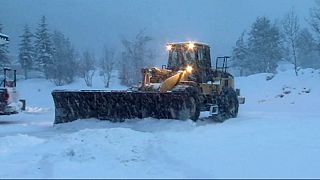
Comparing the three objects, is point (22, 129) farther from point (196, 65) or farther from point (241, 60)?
point (241, 60)

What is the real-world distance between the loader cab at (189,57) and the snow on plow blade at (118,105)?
2.70m

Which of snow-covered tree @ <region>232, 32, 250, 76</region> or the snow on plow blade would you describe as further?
snow-covered tree @ <region>232, 32, 250, 76</region>

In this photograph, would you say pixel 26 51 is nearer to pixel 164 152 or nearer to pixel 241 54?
pixel 241 54

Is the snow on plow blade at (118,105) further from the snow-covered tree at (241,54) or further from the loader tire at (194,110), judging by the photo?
the snow-covered tree at (241,54)

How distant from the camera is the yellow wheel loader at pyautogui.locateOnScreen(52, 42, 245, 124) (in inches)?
542

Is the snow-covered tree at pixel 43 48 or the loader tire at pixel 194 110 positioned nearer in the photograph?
the loader tire at pixel 194 110

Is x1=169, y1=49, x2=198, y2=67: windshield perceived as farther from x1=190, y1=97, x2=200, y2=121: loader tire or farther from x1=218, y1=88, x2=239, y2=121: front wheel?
x1=190, y1=97, x2=200, y2=121: loader tire

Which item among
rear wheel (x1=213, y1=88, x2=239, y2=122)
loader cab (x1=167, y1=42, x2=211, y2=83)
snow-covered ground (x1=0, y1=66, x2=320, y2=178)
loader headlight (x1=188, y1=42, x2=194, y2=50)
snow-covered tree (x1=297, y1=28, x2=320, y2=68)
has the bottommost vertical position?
snow-covered ground (x1=0, y1=66, x2=320, y2=178)

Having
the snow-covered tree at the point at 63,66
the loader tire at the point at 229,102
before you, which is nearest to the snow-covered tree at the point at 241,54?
the snow-covered tree at the point at 63,66

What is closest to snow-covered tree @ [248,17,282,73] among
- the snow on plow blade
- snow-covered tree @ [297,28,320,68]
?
snow-covered tree @ [297,28,320,68]

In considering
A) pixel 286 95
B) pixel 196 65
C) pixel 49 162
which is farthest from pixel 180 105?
pixel 286 95

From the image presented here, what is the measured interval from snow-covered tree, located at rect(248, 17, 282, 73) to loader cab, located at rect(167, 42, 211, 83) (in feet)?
157

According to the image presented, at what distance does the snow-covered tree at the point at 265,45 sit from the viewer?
62.7 m

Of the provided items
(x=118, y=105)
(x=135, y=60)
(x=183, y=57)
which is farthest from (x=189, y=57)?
(x=135, y=60)
